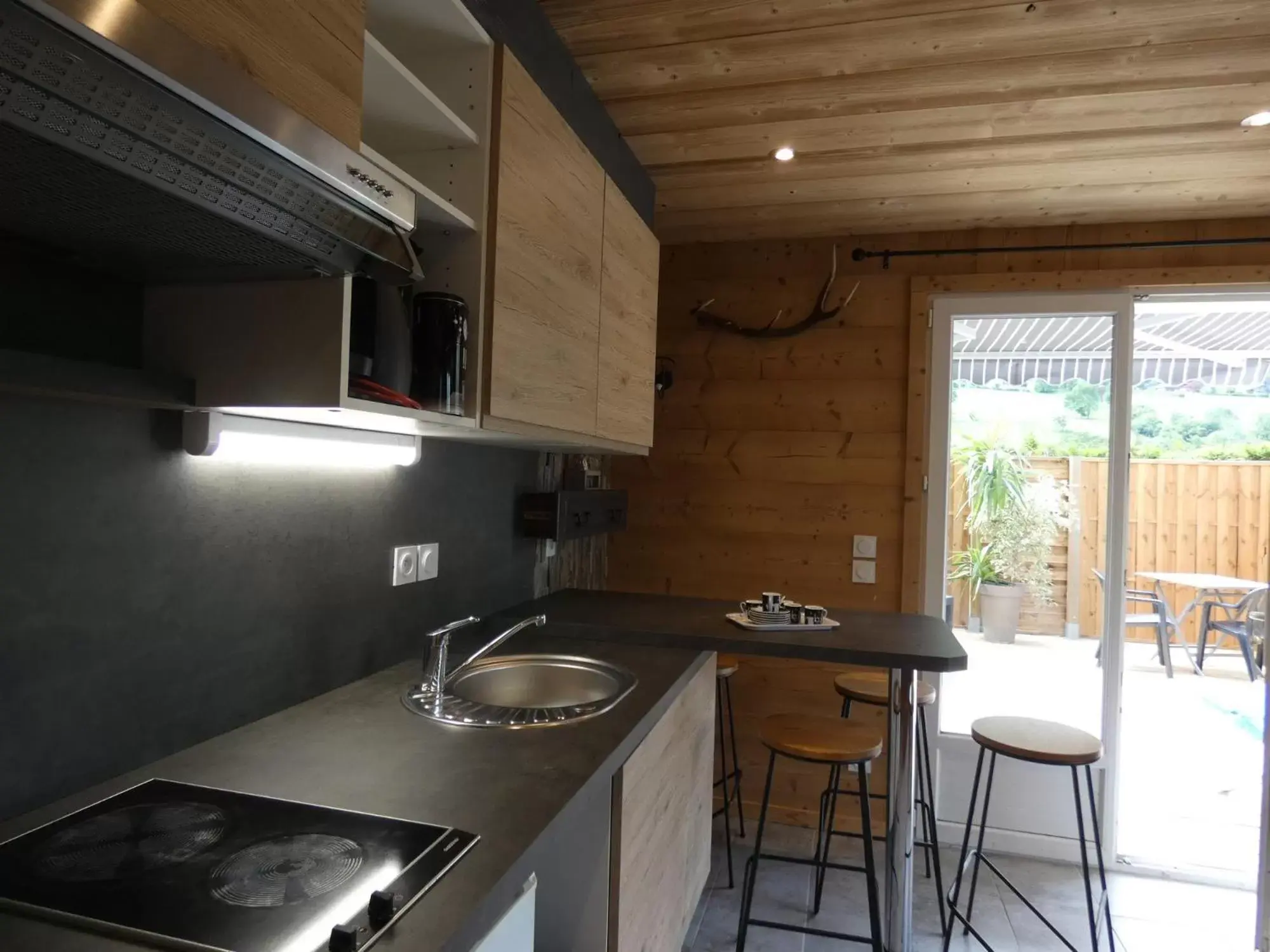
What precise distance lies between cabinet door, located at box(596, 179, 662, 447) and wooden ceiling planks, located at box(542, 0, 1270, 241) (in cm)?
35

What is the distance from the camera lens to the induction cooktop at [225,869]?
0.76 metres

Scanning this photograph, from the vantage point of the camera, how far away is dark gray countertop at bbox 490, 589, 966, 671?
1.96 metres

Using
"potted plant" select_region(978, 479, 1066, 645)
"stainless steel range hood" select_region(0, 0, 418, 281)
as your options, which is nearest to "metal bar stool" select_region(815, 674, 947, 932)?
"potted plant" select_region(978, 479, 1066, 645)

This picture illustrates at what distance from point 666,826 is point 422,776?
85cm

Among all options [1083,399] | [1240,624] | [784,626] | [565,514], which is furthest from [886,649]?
[1240,624]

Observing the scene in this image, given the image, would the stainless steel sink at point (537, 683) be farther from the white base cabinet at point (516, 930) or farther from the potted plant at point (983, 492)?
the potted plant at point (983, 492)

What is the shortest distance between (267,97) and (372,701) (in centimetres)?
112

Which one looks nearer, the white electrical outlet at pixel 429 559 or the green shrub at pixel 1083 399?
the white electrical outlet at pixel 429 559

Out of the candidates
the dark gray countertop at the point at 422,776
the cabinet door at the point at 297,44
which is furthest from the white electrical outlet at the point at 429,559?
the cabinet door at the point at 297,44

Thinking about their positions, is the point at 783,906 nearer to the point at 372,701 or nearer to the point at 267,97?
the point at 372,701

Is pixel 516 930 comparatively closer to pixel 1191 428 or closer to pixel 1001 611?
pixel 1001 611

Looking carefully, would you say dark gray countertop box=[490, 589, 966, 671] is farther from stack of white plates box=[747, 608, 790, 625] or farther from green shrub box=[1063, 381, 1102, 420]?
green shrub box=[1063, 381, 1102, 420]

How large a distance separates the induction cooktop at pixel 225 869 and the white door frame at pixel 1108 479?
2762 mm

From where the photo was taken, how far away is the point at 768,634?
6.97 feet
